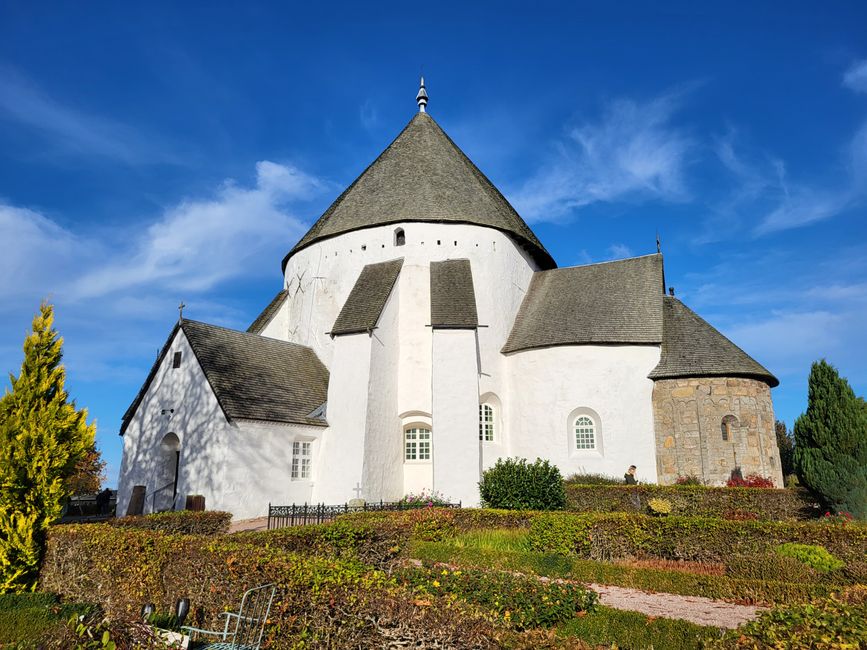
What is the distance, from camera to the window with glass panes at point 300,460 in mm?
19469

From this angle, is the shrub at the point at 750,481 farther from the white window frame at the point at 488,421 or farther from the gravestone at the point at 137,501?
the gravestone at the point at 137,501

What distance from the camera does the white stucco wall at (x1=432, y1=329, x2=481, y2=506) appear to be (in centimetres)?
1869

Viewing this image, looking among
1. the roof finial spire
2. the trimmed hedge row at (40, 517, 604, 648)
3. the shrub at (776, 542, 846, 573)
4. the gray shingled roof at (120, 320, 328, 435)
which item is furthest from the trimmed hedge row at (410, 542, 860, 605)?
the roof finial spire

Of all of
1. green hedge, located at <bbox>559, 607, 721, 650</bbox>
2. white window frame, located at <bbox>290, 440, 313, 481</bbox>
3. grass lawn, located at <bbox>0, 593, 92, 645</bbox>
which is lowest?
grass lawn, located at <bbox>0, 593, 92, 645</bbox>

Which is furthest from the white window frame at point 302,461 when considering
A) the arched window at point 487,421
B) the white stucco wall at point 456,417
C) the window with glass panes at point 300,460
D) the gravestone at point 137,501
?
the arched window at point 487,421

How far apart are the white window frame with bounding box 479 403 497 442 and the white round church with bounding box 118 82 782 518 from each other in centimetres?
6

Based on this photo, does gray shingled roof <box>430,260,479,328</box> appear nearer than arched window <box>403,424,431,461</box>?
Yes

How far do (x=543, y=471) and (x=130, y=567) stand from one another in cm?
1036

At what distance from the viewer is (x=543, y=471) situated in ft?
51.3

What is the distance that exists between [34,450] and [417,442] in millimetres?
12878

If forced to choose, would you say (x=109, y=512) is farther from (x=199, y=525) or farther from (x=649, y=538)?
(x=649, y=538)

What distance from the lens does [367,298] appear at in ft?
69.6

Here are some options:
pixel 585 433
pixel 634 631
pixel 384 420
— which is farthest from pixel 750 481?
pixel 634 631

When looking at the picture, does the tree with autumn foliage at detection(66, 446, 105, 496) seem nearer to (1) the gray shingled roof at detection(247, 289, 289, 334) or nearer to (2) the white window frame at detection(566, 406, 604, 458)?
(1) the gray shingled roof at detection(247, 289, 289, 334)
